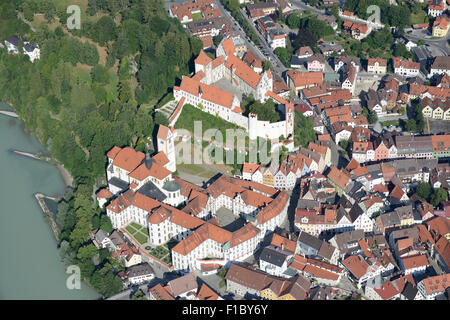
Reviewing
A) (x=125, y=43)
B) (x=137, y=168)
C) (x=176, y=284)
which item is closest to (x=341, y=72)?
(x=125, y=43)

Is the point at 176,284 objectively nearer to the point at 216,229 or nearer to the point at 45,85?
the point at 216,229

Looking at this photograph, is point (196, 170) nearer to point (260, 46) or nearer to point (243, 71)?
point (243, 71)

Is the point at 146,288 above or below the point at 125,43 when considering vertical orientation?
below

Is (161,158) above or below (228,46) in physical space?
below

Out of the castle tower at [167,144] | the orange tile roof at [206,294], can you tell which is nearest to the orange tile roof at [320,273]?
the orange tile roof at [206,294]

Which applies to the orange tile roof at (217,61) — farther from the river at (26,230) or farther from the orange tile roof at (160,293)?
the orange tile roof at (160,293)

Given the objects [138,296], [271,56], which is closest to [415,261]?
[138,296]

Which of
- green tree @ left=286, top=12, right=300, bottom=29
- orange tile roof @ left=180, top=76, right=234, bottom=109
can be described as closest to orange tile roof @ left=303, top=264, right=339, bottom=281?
orange tile roof @ left=180, top=76, right=234, bottom=109

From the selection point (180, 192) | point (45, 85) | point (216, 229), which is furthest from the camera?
point (45, 85)
